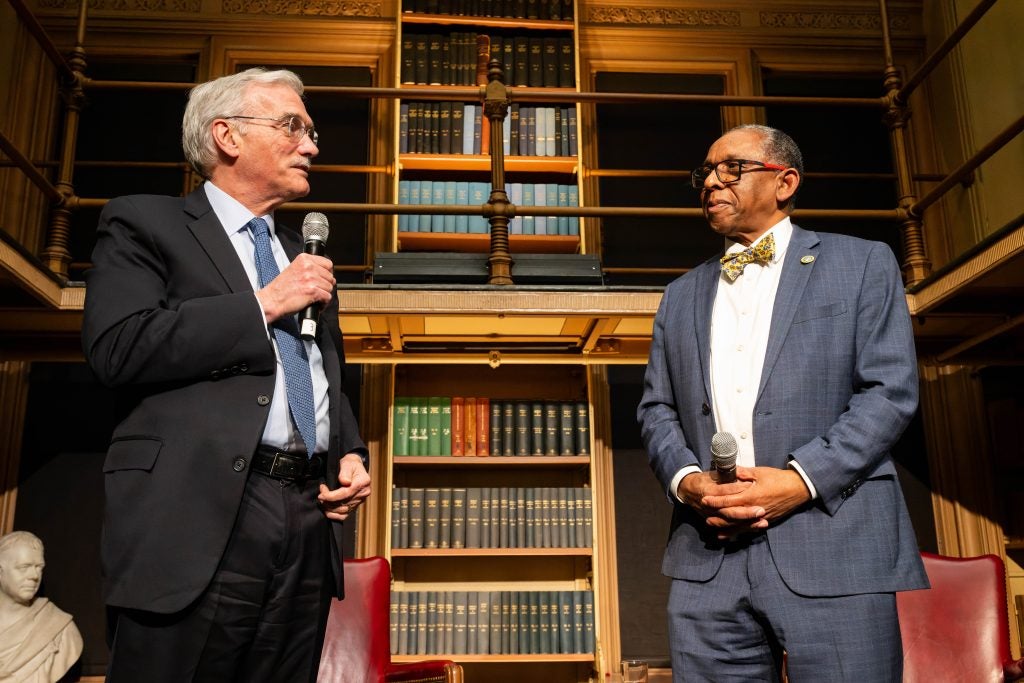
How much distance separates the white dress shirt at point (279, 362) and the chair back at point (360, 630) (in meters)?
1.67

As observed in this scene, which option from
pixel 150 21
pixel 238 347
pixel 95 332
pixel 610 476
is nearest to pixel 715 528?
pixel 238 347

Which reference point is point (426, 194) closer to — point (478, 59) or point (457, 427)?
point (478, 59)

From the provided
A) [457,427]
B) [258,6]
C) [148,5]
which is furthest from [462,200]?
[148,5]

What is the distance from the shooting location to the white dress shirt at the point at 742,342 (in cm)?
167

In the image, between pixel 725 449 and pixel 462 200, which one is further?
pixel 462 200

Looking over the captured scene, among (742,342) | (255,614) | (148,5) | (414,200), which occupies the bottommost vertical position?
(255,614)

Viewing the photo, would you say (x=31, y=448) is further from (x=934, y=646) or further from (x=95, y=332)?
(x=934, y=646)

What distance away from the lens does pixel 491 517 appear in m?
3.96

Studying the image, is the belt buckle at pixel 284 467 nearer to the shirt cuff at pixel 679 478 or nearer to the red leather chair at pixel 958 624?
the shirt cuff at pixel 679 478

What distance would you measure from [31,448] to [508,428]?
2.29m

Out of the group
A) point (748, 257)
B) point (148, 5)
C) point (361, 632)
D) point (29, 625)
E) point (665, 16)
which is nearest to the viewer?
point (748, 257)

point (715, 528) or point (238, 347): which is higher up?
point (238, 347)

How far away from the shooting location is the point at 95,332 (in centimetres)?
130

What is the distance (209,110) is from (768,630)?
4.39ft
